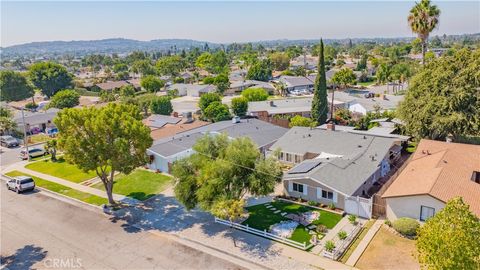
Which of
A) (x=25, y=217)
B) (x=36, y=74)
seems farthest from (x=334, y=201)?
(x=36, y=74)

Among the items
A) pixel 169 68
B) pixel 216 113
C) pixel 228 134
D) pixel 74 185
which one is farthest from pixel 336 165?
pixel 169 68

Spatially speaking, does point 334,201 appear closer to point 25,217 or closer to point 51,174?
point 25,217

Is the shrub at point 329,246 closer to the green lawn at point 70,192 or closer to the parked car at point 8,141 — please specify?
the green lawn at point 70,192

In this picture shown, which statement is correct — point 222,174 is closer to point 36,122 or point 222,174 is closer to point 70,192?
point 70,192

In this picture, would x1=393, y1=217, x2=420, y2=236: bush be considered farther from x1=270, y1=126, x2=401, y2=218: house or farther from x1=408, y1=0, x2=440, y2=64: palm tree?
x1=408, y1=0, x2=440, y2=64: palm tree

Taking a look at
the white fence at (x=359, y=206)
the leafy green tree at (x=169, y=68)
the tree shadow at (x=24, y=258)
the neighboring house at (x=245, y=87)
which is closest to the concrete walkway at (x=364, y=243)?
the white fence at (x=359, y=206)

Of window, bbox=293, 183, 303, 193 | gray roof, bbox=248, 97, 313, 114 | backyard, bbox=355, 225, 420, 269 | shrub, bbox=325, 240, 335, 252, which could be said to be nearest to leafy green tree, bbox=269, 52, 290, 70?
gray roof, bbox=248, 97, 313, 114
